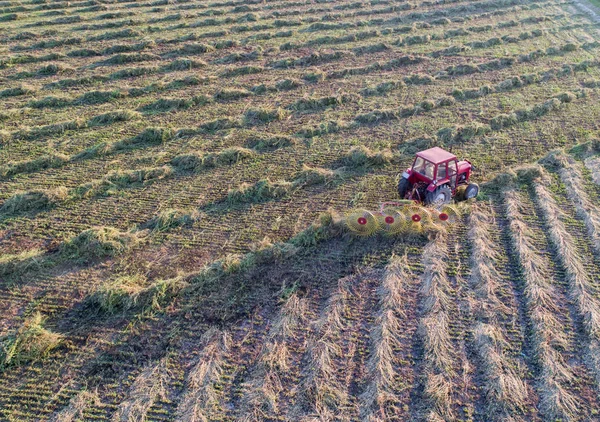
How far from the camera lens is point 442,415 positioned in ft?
23.3

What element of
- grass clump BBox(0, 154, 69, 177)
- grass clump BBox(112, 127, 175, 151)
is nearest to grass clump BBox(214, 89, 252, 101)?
grass clump BBox(112, 127, 175, 151)

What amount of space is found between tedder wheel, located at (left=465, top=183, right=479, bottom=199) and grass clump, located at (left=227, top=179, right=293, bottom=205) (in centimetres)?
442

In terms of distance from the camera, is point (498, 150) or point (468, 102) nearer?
point (498, 150)

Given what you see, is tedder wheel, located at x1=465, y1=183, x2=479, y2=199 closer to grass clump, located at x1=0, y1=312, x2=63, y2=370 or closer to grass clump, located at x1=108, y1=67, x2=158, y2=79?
grass clump, located at x1=0, y1=312, x2=63, y2=370

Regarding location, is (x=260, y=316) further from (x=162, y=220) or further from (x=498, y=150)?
→ (x=498, y=150)

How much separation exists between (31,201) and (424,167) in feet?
31.7

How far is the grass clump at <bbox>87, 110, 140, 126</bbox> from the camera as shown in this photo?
15.8 metres

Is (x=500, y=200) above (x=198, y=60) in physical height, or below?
below

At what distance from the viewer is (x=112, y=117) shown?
15.8 m

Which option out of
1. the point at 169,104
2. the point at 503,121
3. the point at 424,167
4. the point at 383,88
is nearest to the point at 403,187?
the point at 424,167

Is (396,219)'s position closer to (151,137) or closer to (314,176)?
(314,176)

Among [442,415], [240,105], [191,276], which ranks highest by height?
[240,105]

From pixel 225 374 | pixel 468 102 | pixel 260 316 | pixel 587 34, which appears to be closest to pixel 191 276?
pixel 260 316

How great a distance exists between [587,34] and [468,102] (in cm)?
1208
